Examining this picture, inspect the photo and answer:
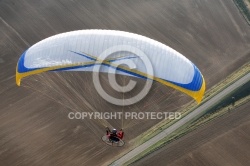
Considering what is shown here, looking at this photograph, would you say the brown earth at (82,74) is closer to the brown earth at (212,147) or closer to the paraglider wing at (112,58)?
the brown earth at (212,147)

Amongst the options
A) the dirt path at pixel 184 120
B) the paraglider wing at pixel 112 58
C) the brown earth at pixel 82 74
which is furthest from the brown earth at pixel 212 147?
the paraglider wing at pixel 112 58

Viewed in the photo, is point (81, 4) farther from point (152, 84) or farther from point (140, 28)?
point (152, 84)

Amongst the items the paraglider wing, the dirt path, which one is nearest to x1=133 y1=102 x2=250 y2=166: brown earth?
the dirt path

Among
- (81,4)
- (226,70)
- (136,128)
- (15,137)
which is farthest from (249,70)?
(15,137)

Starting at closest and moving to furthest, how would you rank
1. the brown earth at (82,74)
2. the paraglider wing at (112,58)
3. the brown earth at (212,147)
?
the paraglider wing at (112,58) < the brown earth at (212,147) < the brown earth at (82,74)

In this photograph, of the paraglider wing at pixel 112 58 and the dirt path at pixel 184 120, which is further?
the dirt path at pixel 184 120

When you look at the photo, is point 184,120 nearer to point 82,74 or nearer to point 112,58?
point 82,74

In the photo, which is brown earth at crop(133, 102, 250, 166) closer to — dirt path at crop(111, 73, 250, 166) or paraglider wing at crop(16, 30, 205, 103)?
dirt path at crop(111, 73, 250, 166)

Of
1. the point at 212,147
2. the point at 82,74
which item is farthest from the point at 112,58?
the point at 82,74
